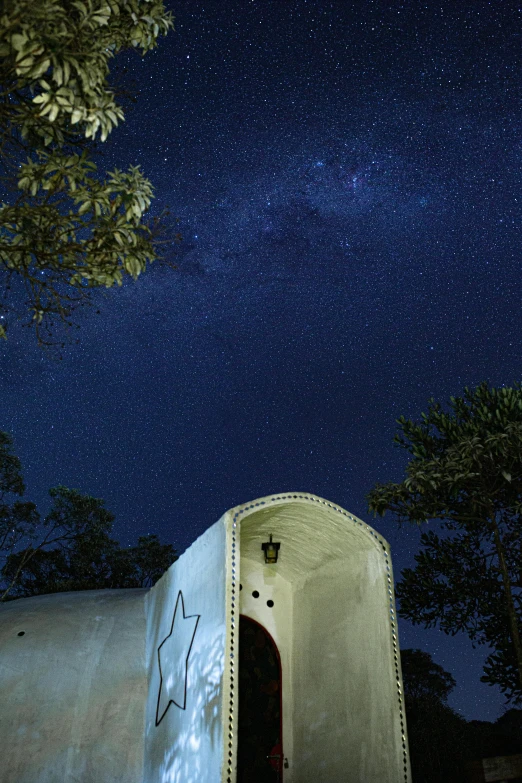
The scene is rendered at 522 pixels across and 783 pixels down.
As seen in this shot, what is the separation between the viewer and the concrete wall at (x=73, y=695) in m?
6.19

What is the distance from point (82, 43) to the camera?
335 centimetres

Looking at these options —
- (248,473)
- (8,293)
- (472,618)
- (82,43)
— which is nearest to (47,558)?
(472,618)

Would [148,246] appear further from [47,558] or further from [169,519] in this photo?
[169,519]

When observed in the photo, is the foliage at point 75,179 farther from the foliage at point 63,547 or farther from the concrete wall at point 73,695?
the foliage at point 63,547

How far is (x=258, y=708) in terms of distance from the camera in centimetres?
677

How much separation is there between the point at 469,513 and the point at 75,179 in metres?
6.91

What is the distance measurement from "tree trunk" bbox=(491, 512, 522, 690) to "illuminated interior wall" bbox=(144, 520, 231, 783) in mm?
4224

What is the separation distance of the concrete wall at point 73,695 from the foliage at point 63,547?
8.96 m

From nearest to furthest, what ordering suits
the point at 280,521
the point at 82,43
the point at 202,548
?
the point at 82,43 < the point at 202,548 < the point at 280,521

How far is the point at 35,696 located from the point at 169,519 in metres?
22.2

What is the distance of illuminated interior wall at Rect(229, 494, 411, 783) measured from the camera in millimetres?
5293

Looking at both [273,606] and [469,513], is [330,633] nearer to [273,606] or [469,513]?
[273,606]

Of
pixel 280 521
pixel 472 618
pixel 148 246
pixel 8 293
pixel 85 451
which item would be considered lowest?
pixel 472 618

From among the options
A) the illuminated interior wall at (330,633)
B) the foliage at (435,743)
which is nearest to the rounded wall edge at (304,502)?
the illuminated interior wall at (330,633)
